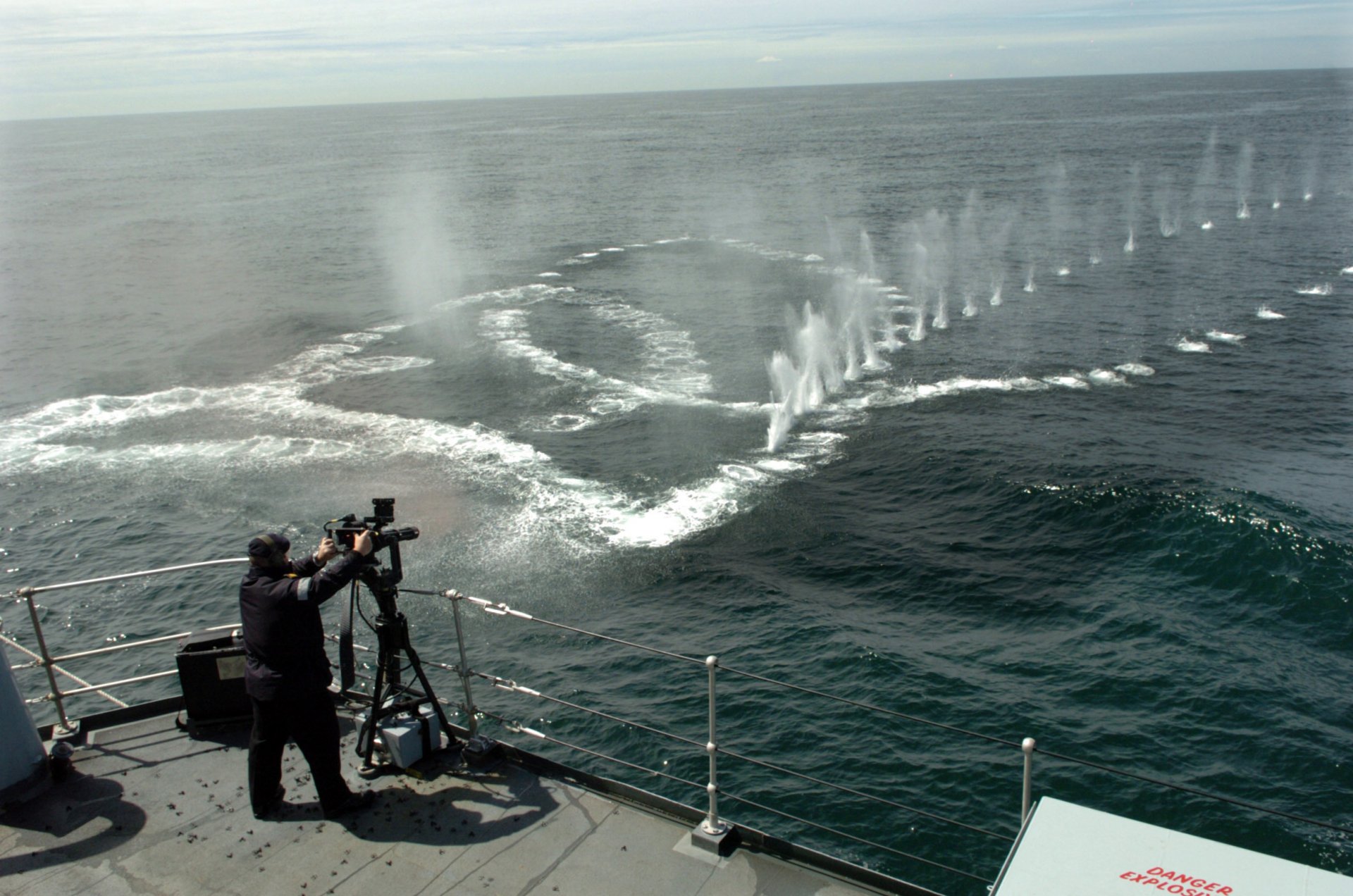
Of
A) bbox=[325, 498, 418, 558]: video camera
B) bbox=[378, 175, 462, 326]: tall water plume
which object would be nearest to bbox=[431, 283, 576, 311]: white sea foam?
bbox=[378, 175, 462, 326]: tall water plume

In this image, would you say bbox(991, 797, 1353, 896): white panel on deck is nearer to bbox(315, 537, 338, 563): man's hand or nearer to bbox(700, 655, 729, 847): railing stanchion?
bbox(700, 655, 729, 847): railing stanchion

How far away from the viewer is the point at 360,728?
960 centimetres

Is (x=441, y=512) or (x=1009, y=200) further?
(x=1009, y=200)

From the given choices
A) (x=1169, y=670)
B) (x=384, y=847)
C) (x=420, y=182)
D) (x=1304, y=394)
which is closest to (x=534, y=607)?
(x=1169, y=670)

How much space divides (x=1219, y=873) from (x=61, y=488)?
3980 cm

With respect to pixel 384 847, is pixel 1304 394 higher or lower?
lower

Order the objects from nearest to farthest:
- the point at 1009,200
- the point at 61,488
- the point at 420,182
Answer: the point at 61,488 < the point at 1009,200 < the point at 420,182

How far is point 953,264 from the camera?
70.9 meters

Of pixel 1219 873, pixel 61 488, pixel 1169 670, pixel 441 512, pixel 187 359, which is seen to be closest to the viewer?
pixel 1219 873

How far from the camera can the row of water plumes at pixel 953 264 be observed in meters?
46.4

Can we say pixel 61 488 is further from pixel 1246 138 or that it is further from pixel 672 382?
pixel 1246 138

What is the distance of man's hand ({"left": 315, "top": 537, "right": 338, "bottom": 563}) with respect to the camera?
8339 mm

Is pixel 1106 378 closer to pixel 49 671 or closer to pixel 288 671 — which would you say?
pixel 288 671

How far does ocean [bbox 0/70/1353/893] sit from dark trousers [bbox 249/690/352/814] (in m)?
5.12
